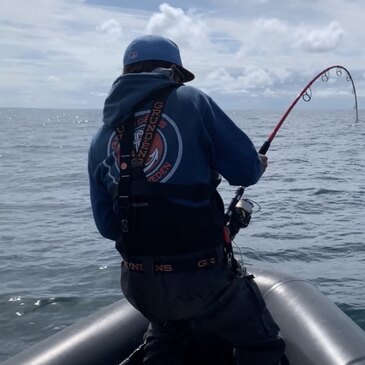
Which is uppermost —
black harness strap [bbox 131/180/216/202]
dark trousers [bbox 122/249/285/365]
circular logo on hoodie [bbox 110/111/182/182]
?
circular logo on hoodie [bbox 110/111/182/182]

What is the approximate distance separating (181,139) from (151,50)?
458 millimetres

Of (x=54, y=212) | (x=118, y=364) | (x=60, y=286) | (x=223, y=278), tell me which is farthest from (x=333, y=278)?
(x=54, y=212)

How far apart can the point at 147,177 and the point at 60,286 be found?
5153 mm

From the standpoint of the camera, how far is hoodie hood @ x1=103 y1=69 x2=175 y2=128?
2553 millimetres

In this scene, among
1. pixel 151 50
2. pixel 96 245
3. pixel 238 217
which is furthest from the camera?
pixel 96 245

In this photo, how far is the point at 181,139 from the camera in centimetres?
251

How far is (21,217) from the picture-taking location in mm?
11648

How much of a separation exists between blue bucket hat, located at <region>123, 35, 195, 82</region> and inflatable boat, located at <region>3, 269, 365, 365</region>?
1.73m

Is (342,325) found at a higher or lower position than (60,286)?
higher

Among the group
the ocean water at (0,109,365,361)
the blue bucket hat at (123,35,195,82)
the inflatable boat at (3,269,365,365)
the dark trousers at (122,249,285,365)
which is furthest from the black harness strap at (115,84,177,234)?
the ocean water at (0,109,365,361)

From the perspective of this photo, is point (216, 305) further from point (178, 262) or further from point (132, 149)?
point (132, 149)

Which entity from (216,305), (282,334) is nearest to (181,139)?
(216,305)

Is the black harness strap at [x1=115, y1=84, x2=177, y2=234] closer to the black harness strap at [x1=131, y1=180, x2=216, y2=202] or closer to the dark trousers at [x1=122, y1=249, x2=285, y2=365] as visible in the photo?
the black harness strap at [x1=131, y1=180, x2=216, y2=202]

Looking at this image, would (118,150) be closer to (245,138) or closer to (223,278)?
(245,138)
